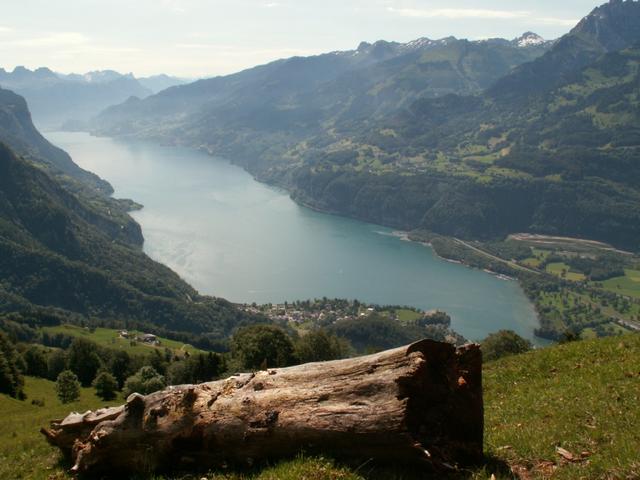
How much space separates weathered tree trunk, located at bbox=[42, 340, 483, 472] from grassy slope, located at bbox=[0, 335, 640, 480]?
1.71ft

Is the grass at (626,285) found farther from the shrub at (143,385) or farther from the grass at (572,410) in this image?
the grass at (572,410)

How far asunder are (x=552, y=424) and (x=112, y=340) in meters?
119

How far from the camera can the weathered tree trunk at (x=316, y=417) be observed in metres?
9.95

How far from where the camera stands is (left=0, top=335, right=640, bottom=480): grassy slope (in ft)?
31.6

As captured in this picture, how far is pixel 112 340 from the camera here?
119m

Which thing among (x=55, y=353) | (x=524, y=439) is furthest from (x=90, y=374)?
(x=524, y=439)

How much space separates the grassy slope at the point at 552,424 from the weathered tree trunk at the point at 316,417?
1.71ft

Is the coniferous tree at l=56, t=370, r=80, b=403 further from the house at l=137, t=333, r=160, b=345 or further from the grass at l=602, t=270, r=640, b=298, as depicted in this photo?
the grass at l=602, t=270, r=640, b=298

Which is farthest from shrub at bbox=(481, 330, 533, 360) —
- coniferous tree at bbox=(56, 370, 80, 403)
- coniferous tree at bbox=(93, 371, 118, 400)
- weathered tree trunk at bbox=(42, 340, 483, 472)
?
weathered tree trunk at bbox=(42, 340, 483, 472)

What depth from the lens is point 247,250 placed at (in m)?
194

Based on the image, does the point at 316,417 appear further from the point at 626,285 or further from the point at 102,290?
the point at 626,285

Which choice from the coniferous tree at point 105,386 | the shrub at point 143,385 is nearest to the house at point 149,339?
the coniferous tree at point 105,386

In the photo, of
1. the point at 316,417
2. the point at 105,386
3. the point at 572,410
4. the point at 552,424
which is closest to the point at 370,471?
the point at 316,417

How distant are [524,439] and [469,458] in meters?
1.72
